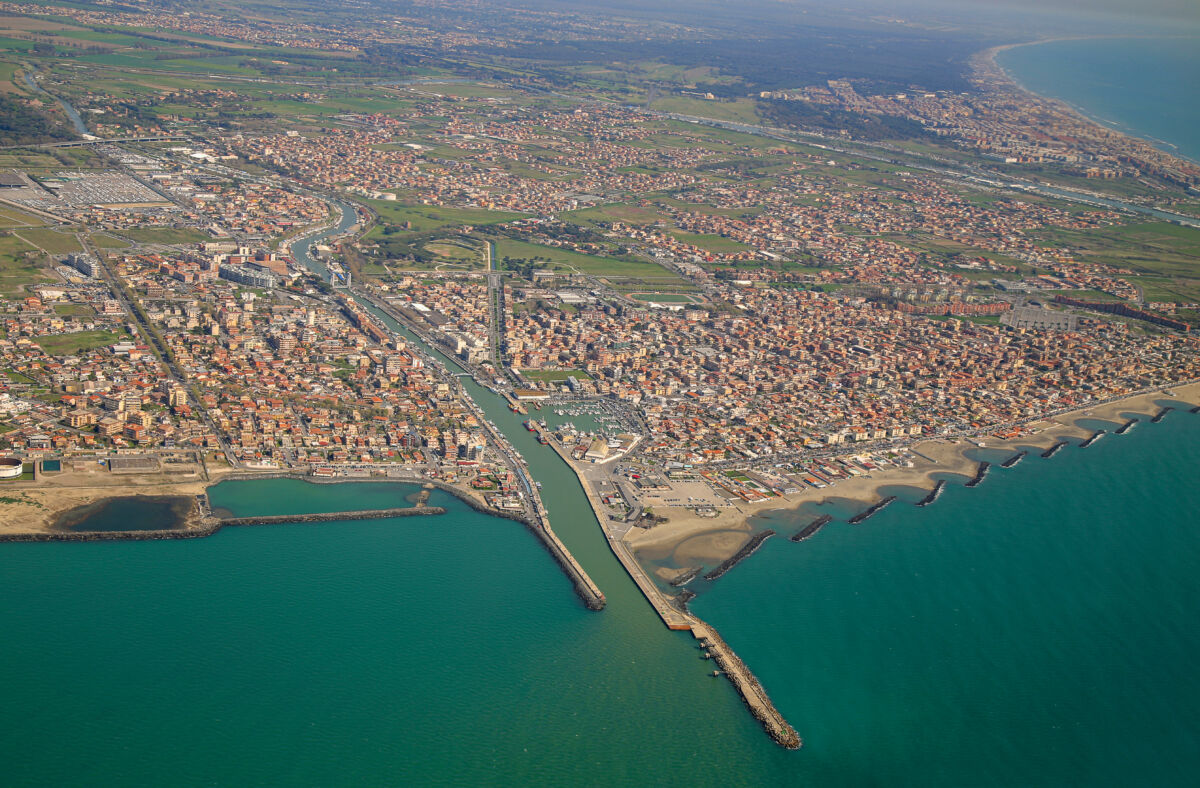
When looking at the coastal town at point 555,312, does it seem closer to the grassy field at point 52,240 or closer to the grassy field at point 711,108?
the grassy field at point 52,240

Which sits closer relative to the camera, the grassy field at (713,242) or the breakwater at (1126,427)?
the breakwater at (1126,427)

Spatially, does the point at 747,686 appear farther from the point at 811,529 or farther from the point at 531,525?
the point at 531,525

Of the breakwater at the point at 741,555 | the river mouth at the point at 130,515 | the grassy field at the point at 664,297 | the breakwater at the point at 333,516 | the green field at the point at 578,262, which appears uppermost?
the green field at the point at 578,262

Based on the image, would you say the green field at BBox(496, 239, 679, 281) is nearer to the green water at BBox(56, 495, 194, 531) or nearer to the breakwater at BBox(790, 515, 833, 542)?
the breakwater at BBox(790, 515, 833, 542)

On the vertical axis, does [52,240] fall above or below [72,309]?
above

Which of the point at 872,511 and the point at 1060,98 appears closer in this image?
the point at 872,511

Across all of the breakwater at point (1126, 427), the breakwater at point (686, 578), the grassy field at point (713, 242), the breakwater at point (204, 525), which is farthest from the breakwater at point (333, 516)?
the grassy field at point (713, 242)

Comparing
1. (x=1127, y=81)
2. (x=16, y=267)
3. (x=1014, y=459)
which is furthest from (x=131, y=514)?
(x=1127, y=81)

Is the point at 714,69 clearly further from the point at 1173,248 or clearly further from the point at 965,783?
the point at 965,783
